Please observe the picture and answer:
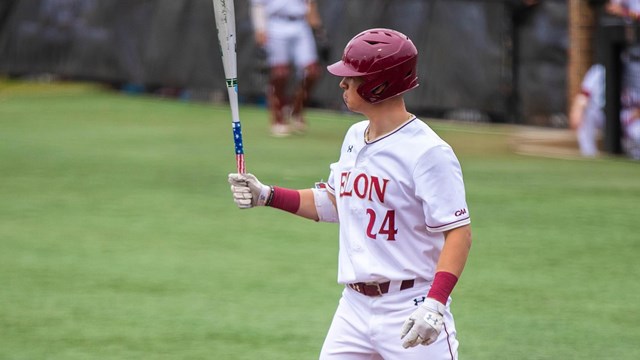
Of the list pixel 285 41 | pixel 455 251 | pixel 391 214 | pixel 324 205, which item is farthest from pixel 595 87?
pixel 455 251

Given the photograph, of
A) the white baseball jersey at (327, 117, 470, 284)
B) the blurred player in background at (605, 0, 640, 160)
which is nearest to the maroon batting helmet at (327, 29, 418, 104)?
the white baseball jersey at (327, 117, 470, 284)

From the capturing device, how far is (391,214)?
444 centimetres

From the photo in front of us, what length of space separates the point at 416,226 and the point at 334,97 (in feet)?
48.1

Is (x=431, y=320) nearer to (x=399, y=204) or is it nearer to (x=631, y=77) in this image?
(x=399, y=204)

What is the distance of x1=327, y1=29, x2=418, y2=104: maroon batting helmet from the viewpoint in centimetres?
439

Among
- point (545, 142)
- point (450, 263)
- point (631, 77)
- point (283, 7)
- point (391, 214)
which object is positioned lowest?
point (545, 142)

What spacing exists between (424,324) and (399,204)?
1.58 feet

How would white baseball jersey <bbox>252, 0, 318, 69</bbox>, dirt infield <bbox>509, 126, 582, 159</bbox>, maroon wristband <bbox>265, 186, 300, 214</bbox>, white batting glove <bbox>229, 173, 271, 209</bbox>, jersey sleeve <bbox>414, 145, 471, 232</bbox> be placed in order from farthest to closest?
1. white baseball jersey <bbox>252, 0, 318, 69</bbox>
2. dirt infield <bbox>509, 126, 582, 159</bbox>
3. maroon wristband <bbox>265, 186, 300, 214</bbox>
4. white batting glove <bbox>229, 173, 271, 209</bbox>
5. jersey sleeve <bbox>414, 145, 471, 232</bbox>

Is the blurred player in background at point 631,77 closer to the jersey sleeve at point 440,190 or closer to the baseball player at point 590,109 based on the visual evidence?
the baseball player at point 590,109

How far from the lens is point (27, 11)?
76.8 ft

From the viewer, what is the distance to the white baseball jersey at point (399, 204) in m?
4.33

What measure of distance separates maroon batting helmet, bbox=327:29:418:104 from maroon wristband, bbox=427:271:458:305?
679mm

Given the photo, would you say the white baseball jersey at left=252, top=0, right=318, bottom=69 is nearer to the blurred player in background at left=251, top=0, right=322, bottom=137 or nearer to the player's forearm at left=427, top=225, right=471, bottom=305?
the blurred player in background at left=251, top=0, right=322, bottom=137

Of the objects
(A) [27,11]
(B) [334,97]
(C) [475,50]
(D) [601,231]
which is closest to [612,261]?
(D) [601,231]
